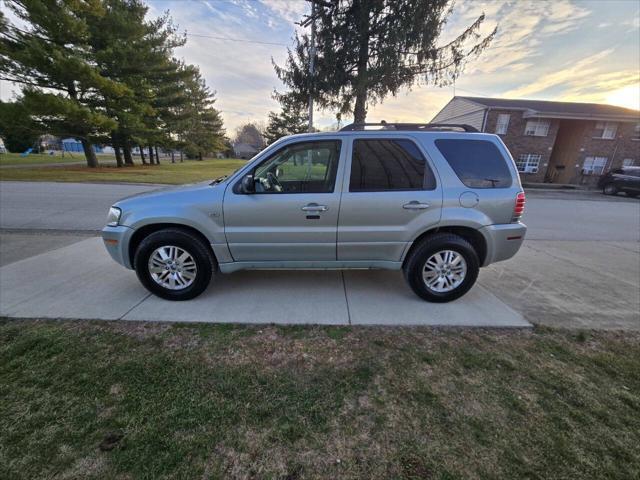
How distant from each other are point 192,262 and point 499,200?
3701 millimetres

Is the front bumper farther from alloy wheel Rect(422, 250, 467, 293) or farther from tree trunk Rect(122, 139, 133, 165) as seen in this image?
tree trunk Rect(122, 139, 133, 165)

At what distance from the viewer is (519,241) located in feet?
11.9

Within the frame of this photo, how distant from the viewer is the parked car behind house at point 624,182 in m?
17.9

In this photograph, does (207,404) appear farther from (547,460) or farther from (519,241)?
(519,241)

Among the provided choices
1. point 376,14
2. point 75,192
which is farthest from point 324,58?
point 75,192

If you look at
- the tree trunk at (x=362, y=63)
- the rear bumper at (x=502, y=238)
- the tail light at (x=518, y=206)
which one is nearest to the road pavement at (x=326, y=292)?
the rear bumper at (x=502, y=238)

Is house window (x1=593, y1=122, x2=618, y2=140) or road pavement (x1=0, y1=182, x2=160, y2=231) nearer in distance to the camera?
road pavement (x1=0, y1=182, x2=160, y2=231)

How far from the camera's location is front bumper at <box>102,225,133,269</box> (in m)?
3.44

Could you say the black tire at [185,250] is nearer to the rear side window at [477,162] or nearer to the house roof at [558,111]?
the rear side window at [477,162]

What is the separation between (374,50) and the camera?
559 inches

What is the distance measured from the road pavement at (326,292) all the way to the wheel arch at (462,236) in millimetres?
621

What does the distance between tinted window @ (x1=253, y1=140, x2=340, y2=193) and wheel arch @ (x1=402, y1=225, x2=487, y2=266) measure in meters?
1.23

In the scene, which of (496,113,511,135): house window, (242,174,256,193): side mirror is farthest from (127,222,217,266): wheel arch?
(496,113,511,135): house window

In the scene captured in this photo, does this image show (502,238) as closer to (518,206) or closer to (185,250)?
(518,206)
